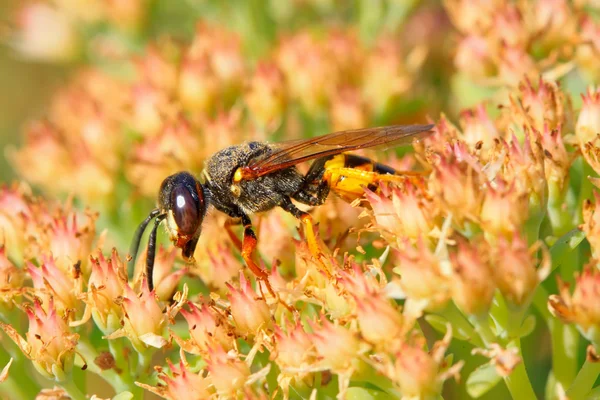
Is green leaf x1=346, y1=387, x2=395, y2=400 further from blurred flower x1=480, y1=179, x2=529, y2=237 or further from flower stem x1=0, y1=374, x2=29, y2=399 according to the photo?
flower stem x1=0, y1=374, x2=29, y2=399

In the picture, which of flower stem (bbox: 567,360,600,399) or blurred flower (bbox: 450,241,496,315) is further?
flower stem (bbox: 567,360,600,399)

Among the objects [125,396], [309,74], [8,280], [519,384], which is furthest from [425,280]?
[309,74]

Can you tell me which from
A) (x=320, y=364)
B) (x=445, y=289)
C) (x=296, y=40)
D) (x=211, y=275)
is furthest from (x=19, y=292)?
(x=296, y=40)

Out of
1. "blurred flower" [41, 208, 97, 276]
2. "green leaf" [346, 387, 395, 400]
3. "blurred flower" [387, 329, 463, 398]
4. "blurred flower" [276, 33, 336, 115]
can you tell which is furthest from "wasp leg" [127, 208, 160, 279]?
"blurred flower" [276, 33, 336, 115]

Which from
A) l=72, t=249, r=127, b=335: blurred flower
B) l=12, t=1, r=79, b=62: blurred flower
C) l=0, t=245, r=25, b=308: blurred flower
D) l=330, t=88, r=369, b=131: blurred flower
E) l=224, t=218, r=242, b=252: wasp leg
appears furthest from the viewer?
l=12, t=1, r=79, b=62: blurred flower

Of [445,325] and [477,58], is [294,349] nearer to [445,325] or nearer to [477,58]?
[445,325]

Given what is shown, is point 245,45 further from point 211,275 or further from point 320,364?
point 320,364

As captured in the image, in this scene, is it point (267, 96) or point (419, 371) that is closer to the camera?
point (419, 371)
